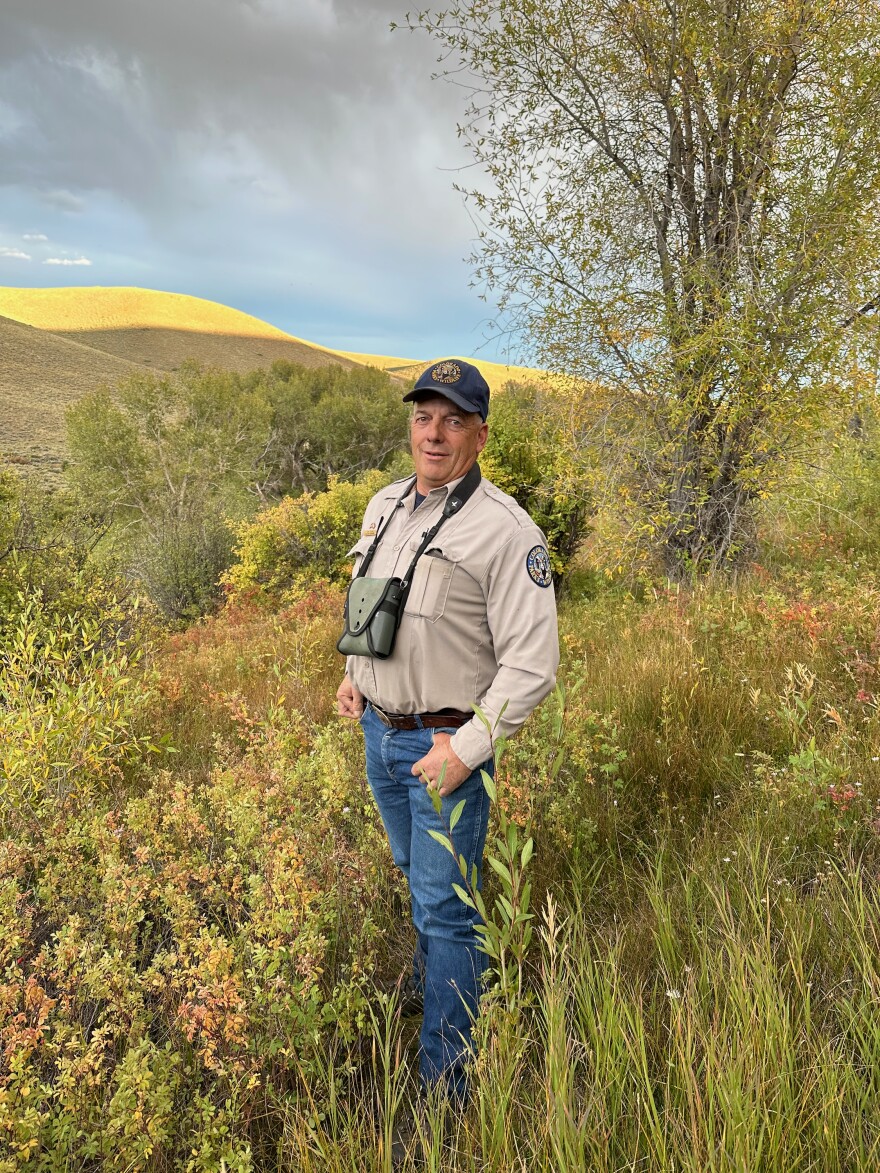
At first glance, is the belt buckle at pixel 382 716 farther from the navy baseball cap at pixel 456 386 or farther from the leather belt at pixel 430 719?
the navy baseball cap at pixel 456 386

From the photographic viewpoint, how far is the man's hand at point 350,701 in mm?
2451

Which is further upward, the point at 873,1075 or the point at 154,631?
the point at 873,1075

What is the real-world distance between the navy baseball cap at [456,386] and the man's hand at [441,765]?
1.06 m

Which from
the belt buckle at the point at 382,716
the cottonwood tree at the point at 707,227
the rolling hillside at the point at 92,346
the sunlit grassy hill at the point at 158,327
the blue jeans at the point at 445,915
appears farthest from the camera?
the sunlit grassy hill at the point at 158,327

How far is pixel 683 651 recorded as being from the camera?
4297 millimetres

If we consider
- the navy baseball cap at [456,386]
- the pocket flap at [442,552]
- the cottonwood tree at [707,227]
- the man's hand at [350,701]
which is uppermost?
the cottonwood tree at [707,227]

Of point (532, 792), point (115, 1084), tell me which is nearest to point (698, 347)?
point (532, 792)

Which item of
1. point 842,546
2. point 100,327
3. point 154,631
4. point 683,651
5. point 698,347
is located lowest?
point 154,631

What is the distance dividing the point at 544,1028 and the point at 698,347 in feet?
21.2

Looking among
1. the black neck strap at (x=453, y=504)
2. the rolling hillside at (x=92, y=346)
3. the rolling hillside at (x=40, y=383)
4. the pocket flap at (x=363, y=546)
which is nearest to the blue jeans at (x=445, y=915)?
the black neck strap at (x=453, y=504)

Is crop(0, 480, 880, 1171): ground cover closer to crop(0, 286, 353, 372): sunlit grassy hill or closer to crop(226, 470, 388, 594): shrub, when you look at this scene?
crop(226, 470, 388, 594): shrub

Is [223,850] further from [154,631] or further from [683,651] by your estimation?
[154,631]

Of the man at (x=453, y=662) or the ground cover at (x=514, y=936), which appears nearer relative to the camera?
the ground cover at (x=514, y=936)

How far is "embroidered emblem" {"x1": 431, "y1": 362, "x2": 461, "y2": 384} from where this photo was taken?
82.3 inches
